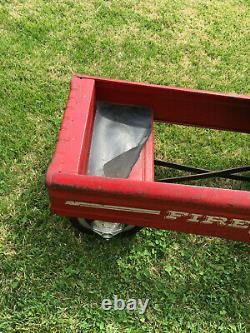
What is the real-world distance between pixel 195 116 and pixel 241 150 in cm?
68

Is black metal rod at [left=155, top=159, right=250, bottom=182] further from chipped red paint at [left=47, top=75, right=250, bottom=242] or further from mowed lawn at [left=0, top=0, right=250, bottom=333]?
chipped red paint at [left=47, top=75, right=250, bottom=242]

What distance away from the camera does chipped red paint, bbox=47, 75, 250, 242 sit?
227 cm

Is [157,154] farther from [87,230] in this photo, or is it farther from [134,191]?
[134,191]

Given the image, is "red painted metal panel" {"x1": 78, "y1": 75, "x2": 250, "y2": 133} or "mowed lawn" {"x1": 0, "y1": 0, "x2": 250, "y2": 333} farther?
"red painted metal panel" {"x1": 78, "y1": 75, "x2": 250, "y2": 133}

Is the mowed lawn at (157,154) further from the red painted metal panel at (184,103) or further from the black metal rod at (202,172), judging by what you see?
the red painted metal panel at (184,103)

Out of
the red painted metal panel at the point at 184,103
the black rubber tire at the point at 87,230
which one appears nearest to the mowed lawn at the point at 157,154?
the black rubber tire at the point at 87,230

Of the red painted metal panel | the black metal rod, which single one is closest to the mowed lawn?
the black metal rod

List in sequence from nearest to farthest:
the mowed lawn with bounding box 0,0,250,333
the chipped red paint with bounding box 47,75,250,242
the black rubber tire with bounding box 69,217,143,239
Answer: the chipped red paint with bounding box 47,75,250,242, the mowed lawn with bounding box 0,0,250,333, the black rubber tire with bounding box 69,217,143,239

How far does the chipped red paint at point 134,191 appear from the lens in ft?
7.44

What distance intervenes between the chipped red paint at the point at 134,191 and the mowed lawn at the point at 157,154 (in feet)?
1.76

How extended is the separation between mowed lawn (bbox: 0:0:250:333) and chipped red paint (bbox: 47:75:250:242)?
1.76ft

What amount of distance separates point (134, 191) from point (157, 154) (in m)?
1.29

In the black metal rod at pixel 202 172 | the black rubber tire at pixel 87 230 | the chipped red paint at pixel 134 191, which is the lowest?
the black rubber tire at pixel 87 230

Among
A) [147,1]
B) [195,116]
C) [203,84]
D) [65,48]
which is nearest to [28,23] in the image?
[65,48]
